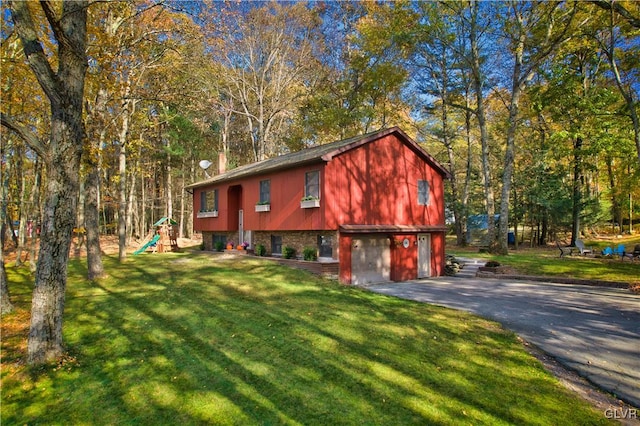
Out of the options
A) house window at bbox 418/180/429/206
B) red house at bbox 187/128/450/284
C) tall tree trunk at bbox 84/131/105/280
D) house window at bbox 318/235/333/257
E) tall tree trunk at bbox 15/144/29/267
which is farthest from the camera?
house window at bbox 418/180/429/206

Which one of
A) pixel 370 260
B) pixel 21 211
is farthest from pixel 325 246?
pixel 21 211

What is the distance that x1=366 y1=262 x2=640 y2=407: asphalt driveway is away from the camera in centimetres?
601

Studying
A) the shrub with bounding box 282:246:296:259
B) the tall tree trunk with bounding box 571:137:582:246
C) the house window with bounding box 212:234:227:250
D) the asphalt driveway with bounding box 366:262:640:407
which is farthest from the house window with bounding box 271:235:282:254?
the tall tree trunk with bounding box 571:137:582:246

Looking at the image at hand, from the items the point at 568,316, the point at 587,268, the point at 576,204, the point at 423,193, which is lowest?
the point at 568,316

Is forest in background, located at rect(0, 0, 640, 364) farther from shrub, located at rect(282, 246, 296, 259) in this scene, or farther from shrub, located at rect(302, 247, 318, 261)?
shrub, located at rect(302, 247, 318, 261)

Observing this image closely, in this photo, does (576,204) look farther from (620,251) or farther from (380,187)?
(380,187)

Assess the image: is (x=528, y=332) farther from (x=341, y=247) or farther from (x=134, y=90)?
(x=134, y=90)

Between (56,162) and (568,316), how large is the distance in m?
11.5

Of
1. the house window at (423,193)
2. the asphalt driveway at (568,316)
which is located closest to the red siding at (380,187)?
the house window at (423,193)

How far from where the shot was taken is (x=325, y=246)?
48.9 feet

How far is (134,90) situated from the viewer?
14.6m

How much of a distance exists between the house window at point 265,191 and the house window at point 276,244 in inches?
73.4

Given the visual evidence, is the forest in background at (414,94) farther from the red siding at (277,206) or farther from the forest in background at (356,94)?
the red siding at (277,206)

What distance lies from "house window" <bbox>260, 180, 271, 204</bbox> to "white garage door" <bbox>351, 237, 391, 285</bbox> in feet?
16.5
